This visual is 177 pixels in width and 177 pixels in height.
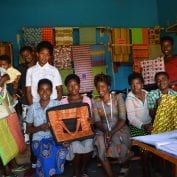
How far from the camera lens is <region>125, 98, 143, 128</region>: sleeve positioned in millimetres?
3935

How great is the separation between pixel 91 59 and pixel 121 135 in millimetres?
2655

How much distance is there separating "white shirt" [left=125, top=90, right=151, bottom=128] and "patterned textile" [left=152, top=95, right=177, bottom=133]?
1.61m

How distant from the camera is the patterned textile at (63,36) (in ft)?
20.3

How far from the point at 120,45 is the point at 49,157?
336 centimetres

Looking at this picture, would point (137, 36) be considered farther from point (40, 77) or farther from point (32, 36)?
point (40, 77)

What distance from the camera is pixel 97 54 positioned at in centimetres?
638

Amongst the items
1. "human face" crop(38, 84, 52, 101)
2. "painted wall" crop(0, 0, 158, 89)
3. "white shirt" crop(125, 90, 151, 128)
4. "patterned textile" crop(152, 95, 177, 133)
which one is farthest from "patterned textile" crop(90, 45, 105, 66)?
"patterned textile" crop(152, 95, 177, 133)

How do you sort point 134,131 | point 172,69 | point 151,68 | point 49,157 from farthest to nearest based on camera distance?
point 151,68, point 172,69, point 134,131, point 49,157

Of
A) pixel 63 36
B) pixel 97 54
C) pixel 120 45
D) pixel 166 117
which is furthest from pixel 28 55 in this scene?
pixel 166 117

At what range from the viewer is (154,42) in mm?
6609

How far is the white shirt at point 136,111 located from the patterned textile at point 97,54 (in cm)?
231

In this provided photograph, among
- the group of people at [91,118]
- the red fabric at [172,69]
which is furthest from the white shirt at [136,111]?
the red fabric at [172,69]

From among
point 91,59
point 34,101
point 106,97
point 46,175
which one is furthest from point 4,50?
point 46,175

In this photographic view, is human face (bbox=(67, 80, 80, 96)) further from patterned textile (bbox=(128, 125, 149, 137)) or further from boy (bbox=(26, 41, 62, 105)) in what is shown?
patterned textile (bbox=(128, 125, 149, 137))
